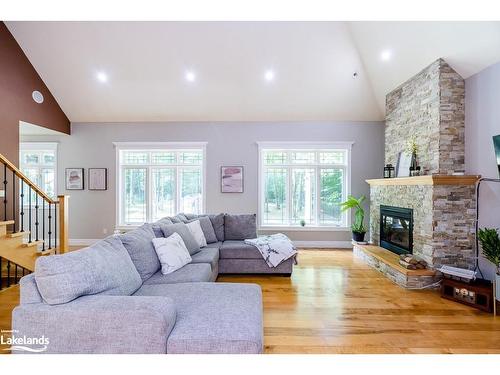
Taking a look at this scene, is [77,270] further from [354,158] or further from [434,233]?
[354,158]

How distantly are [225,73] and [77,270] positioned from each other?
4370 mm

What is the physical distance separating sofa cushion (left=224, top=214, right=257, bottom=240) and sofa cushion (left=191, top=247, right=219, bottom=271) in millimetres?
669

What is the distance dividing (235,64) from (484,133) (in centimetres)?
397

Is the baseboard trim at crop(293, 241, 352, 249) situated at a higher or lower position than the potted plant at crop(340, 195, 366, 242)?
lower

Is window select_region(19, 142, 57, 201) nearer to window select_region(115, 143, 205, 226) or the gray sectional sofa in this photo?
window select_region(115, 143, 205, 226)

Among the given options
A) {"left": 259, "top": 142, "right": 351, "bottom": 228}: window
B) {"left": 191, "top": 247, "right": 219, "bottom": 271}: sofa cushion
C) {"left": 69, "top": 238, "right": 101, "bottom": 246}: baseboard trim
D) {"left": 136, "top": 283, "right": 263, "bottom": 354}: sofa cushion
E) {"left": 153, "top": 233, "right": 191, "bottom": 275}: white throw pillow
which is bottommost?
{"left": 69, "top": 238, "right": 101, "bottom": 246}: baseboard trim

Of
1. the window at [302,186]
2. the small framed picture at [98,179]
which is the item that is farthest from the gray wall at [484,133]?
the small framed picture at [98,179]

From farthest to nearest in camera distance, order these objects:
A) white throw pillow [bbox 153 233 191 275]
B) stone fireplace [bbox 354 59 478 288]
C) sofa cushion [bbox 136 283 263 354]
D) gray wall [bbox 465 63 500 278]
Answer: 1. stone fireplace [bbox 354 59 478 288]
2. gray wall [bbox 465 63 500 278]
3. white throw pillow [bbox 153 233 191 275]
4. sofa cushion [bbox 136 283 263 354]

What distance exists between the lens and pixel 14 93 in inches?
185

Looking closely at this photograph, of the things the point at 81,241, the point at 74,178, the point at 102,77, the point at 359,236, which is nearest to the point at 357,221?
the point at 359,236

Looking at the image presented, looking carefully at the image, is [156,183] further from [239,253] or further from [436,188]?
[436,188]

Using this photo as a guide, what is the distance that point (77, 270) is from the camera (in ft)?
5.47

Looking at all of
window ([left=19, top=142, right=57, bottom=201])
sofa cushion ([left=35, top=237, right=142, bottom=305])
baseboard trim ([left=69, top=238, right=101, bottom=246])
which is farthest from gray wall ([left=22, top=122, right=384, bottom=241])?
sofa cushion ([left=35, top=237, right=142, bottom=305])

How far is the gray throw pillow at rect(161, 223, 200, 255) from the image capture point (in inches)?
128
